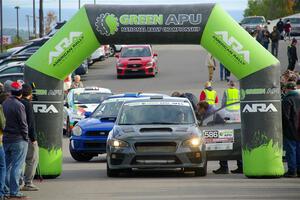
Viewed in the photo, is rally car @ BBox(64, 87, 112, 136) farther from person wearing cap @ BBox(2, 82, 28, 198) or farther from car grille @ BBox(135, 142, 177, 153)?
person wearing cap @ BBox(2, 82, 28, 198)

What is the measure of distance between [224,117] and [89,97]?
1338 cm

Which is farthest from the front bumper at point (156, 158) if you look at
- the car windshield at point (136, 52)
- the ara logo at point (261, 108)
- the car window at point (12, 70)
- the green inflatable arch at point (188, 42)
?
the car windshield at point (136, 52)

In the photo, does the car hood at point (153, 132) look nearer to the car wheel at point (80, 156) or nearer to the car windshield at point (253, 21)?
the car wheel at point (80, 156)

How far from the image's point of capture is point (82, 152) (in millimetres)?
22891

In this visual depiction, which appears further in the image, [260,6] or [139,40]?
[260,6]

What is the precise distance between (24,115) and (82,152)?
290 inches

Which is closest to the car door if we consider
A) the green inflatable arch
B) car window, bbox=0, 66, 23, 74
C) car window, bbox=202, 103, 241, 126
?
car window, bbox=202, 103, 241, 126

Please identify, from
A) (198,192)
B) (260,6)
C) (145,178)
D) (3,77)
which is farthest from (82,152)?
(260,6)

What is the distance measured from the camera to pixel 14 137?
50.9ft

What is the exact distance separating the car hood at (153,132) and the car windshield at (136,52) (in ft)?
101

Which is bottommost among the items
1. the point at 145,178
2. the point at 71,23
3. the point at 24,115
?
the point at 145,178

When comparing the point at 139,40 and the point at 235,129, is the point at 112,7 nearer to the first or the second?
the point at 139,40

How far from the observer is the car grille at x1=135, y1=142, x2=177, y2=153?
61.1 ft

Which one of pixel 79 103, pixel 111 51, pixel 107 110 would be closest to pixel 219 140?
pixel 107 110
